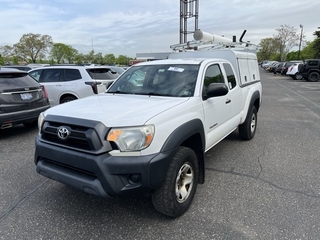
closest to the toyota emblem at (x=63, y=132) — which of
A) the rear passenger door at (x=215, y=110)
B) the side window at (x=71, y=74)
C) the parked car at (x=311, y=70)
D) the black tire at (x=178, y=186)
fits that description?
the black tire at (x=178, y=186)

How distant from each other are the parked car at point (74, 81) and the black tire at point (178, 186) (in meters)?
5.01

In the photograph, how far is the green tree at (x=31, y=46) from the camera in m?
58.3

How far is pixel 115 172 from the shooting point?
85.4 inches

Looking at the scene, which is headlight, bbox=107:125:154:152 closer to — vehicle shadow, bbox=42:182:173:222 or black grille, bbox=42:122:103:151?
black grille, bbox=42:122:103:151

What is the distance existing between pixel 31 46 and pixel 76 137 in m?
67.0

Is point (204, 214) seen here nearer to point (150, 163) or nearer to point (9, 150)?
point (150, 163)

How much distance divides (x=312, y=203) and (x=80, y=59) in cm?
6762

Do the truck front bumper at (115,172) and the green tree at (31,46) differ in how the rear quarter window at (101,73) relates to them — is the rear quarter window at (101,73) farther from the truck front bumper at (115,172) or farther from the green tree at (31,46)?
the green tree at (31,46)

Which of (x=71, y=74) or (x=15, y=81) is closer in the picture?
(x=15, y=81)

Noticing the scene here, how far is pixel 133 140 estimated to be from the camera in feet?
7.32

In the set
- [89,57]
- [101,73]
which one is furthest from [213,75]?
[89,57]

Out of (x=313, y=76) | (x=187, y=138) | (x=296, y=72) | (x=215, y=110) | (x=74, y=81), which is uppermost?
(x=74, y=81)

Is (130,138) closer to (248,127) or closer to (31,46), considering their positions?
(248,127)

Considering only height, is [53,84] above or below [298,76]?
above
